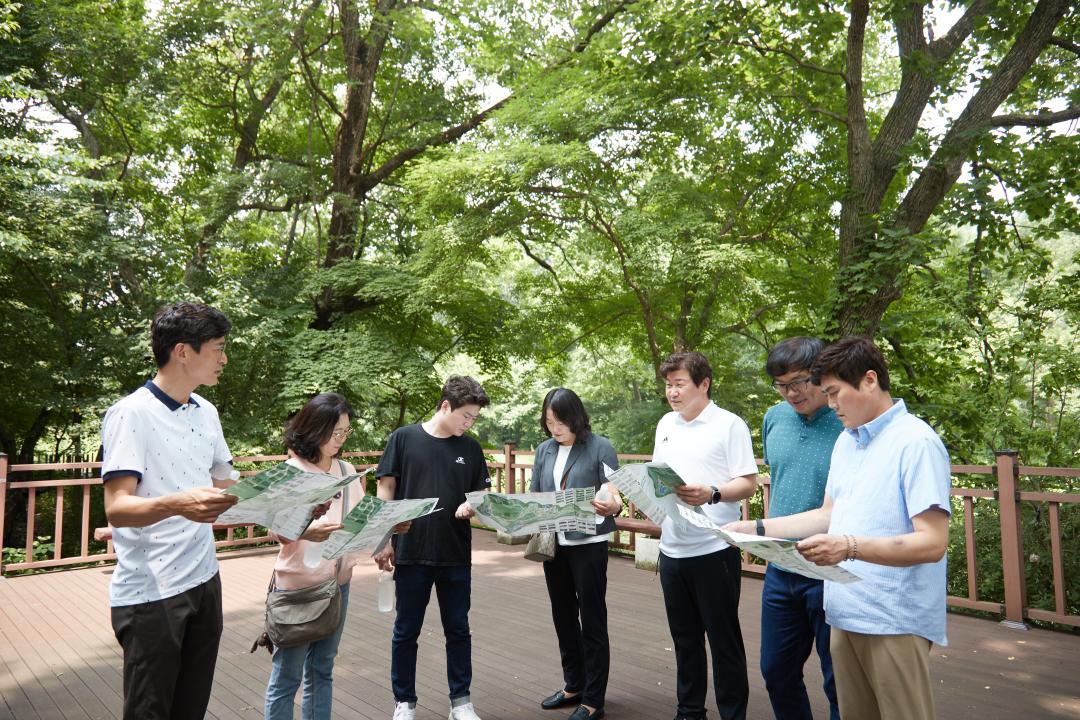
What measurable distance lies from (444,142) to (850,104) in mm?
7237

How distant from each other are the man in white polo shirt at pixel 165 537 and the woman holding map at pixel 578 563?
1.63 m

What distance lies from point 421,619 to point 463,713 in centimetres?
51

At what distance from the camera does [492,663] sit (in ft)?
14.0

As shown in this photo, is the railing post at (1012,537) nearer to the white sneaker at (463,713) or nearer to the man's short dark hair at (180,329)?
the white sneaker at (463,713)

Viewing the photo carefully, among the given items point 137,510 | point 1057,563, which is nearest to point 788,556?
point 137,510

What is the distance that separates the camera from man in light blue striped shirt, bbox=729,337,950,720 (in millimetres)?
1753

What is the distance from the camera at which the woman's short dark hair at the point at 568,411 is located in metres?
3.40

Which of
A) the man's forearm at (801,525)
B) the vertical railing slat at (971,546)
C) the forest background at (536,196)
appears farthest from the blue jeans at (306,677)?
the forest background at (536,196)

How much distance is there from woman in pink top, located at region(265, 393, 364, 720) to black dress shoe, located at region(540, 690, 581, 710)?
1.19 metres

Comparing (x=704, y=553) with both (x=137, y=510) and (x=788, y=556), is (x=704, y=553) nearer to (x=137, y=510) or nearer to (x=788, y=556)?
(x=788, y=556)

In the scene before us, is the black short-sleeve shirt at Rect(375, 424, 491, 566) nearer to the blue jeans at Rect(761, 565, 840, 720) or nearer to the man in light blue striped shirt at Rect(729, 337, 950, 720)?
the blue jeans at Rect(761, 565, 840, 720)

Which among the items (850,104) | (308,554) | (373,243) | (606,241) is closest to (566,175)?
(606,241)

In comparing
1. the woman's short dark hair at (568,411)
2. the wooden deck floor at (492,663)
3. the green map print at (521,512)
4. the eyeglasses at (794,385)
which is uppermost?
the eyeglasses at (794,385)

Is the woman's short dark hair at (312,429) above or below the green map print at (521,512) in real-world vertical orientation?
above
